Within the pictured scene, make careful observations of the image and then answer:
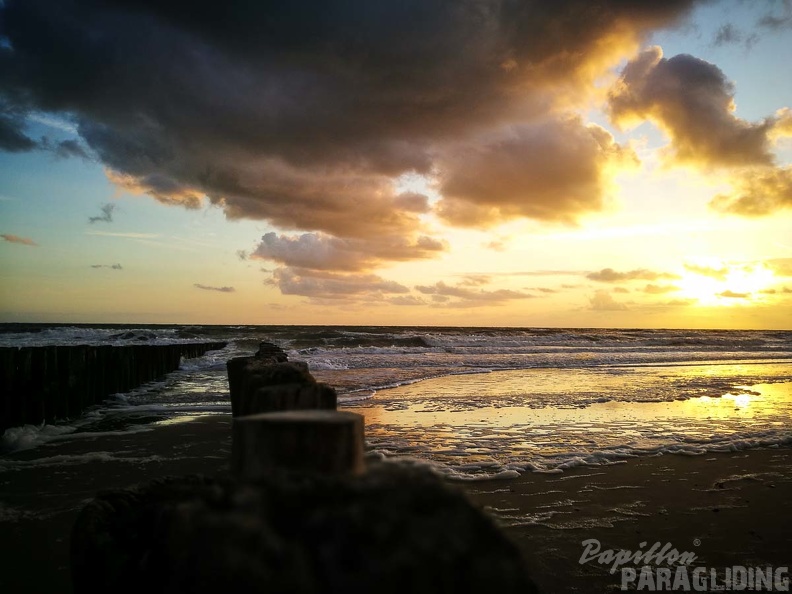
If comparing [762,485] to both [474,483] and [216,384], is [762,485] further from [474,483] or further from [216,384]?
[216,384]

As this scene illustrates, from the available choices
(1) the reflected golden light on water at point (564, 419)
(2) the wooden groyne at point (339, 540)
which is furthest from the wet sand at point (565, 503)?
(2) the wooden groyne at point (339, 540)

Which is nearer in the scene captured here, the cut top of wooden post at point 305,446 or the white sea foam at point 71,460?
the cut top of wooden post at point 305,446

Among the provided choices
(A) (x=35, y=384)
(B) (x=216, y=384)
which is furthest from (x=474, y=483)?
(B) (x=216, y=384)

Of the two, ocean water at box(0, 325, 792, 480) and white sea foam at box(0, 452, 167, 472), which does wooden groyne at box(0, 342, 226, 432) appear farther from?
white sea foam at box(0, 452, 167, 472)

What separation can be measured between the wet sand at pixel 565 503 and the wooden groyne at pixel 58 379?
115 cm

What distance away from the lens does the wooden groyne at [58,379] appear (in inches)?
303

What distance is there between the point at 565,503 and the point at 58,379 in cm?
799

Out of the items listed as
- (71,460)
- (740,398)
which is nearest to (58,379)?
(71,460)

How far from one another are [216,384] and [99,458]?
825 centimetres

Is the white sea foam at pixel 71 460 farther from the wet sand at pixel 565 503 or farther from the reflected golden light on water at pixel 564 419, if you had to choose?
the reflected golden light on water at pixel 564 419

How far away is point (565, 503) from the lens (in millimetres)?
4977

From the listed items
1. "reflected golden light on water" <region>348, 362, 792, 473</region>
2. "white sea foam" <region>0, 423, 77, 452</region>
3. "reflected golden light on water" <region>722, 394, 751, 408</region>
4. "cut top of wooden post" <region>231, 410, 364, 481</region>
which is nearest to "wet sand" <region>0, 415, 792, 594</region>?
"white sea foam" <region>0, 423, 77, 452</region>

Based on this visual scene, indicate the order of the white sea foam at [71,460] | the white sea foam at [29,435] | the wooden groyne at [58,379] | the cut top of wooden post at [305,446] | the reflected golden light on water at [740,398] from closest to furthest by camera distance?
the cut top of wooden post at [305,446], the white sea foam at [71,460], the white sea foam at [29,435], the wooden groyne at [58,379], the reflected golden light on water at [740,398]

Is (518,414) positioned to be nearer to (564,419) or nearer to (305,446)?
(564,419)
